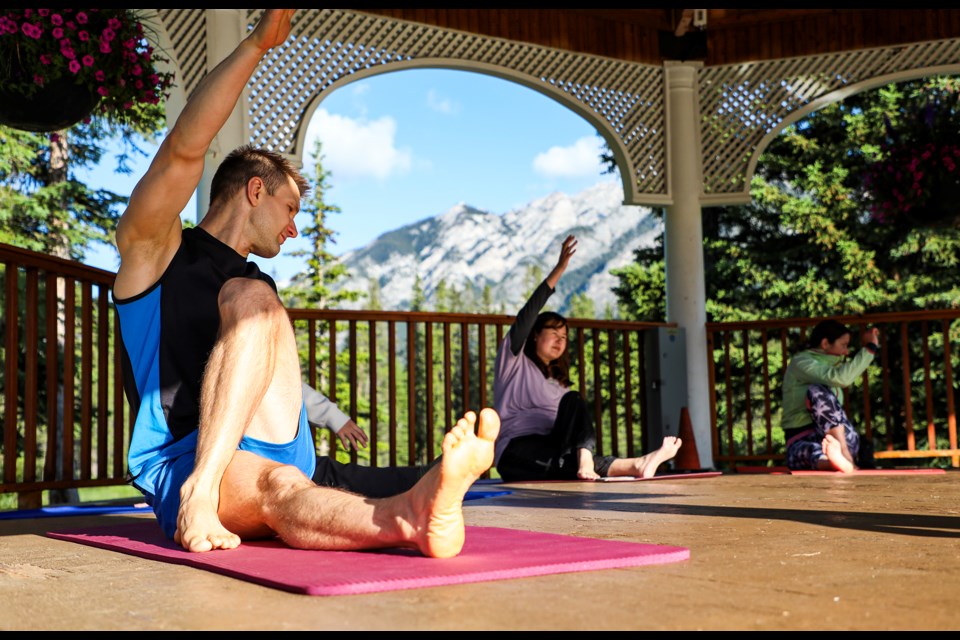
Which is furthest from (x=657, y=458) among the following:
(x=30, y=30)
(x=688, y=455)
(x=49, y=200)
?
(x=49, y=200)

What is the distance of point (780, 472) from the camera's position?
17.1 feet

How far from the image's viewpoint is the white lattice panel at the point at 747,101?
23.4 ft

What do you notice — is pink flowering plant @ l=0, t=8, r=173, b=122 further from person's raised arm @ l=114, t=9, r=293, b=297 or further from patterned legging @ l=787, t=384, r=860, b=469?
patterned legging @ l=787, t=384, r=860, b=469

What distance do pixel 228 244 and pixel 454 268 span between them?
166529 millimetres

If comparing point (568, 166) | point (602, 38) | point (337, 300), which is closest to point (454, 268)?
point (568, 166)

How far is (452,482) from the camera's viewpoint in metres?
1.59

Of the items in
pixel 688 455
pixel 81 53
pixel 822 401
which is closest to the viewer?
pixel 81 53

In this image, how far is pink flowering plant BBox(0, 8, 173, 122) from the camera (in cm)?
372

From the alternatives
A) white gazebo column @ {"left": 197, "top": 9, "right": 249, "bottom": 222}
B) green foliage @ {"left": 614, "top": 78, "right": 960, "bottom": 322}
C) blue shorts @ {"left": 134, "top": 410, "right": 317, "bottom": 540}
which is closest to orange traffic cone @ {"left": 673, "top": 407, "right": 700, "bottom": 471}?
white gazebo column @ {"left": 197, "top": 9, "right": 249, "bottom": 222}

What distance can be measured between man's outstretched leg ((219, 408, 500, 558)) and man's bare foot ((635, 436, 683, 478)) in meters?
2.64

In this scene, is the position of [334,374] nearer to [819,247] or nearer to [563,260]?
[563,260]

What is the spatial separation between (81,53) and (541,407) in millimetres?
2532

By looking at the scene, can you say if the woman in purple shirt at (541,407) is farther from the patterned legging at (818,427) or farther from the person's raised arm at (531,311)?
the patterned legging at (818,427)
